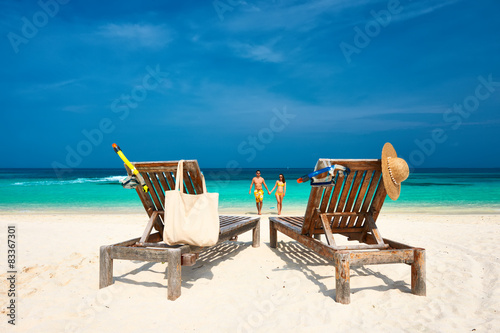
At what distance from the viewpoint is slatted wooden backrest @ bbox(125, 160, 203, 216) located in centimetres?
370

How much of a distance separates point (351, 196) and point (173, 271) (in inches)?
93.9

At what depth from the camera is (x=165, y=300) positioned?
3504 millimetres

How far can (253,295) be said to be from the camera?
3689mm

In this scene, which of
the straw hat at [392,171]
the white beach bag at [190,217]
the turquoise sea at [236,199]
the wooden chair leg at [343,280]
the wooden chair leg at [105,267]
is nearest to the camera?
the wooden chair leg at [343,280]

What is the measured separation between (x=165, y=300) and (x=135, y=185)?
54.6 inches

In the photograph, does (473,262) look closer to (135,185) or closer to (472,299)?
(472,299)

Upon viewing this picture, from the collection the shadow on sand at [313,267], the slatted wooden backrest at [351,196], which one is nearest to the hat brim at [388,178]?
the slatted wooden backrest at [351,196]

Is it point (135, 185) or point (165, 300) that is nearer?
point (165, 300)

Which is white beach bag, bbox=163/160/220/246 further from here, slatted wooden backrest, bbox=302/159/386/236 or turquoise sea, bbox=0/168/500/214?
turquoise sea, bbox=0/168/500/214

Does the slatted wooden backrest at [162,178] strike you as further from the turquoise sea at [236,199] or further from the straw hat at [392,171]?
the turquoise sea at [236,199]

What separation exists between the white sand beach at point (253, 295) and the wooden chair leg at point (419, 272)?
0.13 m

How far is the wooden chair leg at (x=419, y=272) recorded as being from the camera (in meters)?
3.54

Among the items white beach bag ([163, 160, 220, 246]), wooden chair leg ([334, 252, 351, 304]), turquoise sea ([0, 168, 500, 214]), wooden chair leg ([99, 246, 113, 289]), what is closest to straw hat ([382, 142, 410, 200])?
wooden chair leg ([334, 252, 351, 304])

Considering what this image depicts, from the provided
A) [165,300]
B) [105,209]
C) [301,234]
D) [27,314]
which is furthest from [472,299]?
[105,209]
